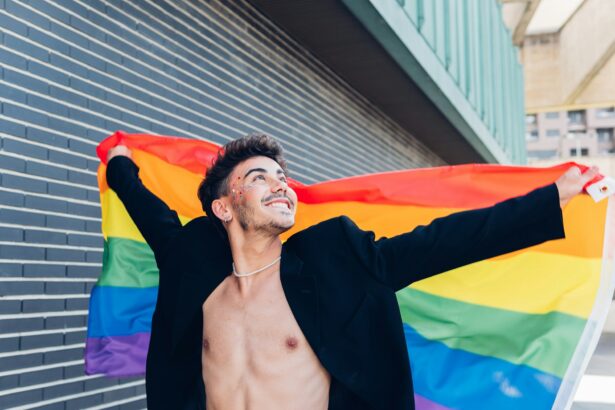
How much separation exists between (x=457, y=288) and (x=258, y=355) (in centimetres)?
120

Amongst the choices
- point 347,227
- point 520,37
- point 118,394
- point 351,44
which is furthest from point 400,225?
point 520,37

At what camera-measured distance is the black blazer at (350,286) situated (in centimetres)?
272

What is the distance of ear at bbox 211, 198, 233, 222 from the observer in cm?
323

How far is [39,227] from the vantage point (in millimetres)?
4559

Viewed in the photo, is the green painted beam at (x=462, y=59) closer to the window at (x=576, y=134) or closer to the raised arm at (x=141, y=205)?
the raised arm at (x=141, y=205)

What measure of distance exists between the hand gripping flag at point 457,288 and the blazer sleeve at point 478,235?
0.62 metres

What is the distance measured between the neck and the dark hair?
215mm

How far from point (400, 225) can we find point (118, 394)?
2.82 m

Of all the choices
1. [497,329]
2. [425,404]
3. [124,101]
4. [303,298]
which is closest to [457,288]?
[497,329]

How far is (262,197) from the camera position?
10.1ft

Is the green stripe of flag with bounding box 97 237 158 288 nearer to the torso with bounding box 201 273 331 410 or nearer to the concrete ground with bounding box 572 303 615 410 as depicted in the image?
the torso with bounding box 201 273 331 410

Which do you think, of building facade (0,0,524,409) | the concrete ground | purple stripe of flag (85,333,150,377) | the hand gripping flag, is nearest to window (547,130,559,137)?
the concrete ground

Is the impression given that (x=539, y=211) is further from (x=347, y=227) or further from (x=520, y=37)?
(x=520, y=37)

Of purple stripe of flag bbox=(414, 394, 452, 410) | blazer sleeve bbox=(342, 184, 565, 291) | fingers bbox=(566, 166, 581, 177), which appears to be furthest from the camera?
purple stripe of flag bbox=(414, 394, 452, 410)
